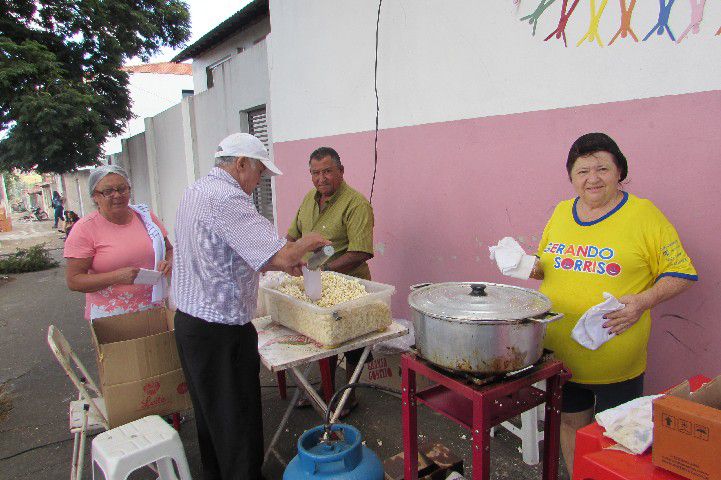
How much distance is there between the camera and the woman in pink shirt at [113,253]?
2.82 m

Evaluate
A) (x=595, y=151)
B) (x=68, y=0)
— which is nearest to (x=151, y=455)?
(x=595, y=151)

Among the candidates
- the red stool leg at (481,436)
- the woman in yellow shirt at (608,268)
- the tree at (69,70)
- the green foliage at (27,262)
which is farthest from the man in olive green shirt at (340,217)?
the green foliage at (27,262)

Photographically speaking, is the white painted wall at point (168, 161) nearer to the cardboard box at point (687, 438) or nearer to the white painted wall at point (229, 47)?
the white painted wall at point (229, 47)

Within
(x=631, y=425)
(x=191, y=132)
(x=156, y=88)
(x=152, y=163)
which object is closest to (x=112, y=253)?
(x=631, y=425)

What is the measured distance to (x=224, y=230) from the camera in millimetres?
2018

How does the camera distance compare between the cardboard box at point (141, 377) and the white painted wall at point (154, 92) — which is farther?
the white painted wall at point (154, 92)

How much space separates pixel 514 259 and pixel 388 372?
5.97 feet

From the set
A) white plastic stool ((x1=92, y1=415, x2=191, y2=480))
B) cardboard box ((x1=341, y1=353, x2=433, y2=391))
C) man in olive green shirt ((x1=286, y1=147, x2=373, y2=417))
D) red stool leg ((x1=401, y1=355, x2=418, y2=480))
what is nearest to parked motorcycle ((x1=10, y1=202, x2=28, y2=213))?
man in olive green shirt ((x1=286, y1=147, x2=373, y2=417))

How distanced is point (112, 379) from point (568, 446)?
2254mm

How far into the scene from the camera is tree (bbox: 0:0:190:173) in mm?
9375

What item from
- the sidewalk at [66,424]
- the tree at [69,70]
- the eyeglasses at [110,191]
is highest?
the tree at [69,70]

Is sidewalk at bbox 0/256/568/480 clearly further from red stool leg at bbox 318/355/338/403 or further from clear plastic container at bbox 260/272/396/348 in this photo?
clear plastic container at bbox 260/272/396/348

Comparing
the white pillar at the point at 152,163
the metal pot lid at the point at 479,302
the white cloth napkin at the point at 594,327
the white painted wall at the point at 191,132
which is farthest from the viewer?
the white pillar at the point at 152,163

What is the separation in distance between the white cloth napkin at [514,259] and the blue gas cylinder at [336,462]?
3.28 feet
